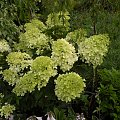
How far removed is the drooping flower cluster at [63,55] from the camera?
3191 mm

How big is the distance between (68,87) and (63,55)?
0.31 meters

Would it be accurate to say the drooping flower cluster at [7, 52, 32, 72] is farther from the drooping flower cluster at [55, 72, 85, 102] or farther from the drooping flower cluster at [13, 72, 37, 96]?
the drooping flower cluster at [55, 72, 85, 102]

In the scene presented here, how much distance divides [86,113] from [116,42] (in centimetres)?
173

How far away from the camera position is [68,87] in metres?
3.07

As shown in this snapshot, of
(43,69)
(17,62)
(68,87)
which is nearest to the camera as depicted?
(68,87)

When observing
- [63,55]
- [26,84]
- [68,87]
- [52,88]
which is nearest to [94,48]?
[63,55]

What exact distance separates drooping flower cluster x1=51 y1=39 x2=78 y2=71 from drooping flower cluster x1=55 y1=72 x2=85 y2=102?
0.13 metres

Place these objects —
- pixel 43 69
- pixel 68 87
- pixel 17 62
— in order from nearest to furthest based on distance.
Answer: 1. pixel 68 87
2. pixel 43 69
3. pixel 17 62

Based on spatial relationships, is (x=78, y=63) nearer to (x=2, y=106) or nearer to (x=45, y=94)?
(x=45, y=94)

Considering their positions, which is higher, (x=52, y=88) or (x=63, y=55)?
(x=63, y=55)

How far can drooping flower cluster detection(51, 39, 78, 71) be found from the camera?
3.19m

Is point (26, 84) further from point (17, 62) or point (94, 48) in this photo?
point (94, 48)

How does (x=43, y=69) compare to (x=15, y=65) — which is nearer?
(x=43, y=69)

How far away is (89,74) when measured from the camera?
12.8 feet
